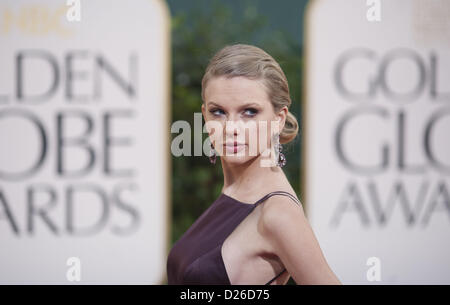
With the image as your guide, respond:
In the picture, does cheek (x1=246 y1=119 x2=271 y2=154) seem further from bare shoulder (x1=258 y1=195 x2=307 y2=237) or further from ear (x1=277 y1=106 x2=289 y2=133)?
bare shoulder (x1=258 y1=195 x2=307 y2=237)

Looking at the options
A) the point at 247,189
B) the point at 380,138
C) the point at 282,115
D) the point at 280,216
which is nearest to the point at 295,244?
the point at 280,216

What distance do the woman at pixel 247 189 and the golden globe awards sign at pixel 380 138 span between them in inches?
65.9

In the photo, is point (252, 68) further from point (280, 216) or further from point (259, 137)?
point (280, 216)

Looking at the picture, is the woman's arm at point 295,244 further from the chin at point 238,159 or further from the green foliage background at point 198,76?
the green foliage background at point 198,76

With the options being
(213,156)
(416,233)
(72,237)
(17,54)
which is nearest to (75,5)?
(17,54)

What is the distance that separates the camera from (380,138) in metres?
3.00

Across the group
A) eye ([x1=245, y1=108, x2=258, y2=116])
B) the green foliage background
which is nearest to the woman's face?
eye ([x1=245, y1=108, x2=258, y2=116])

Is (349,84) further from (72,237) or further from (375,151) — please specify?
(72,237)

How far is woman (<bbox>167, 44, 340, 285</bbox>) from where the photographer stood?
48.8 inches

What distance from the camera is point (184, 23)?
3.08 metres

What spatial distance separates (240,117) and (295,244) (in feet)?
1.21

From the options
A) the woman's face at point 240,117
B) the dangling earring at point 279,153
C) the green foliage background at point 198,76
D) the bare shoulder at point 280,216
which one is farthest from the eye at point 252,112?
the green foliage background at point 198,76

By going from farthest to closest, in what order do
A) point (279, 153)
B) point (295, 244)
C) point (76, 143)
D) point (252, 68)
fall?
1. point (76, 143)
2. point (279, 153)
3. point (252, 68)
4. point (295, 244)
